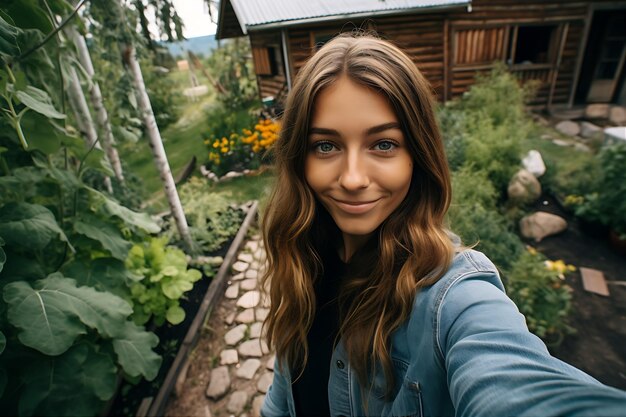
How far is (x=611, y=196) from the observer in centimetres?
414

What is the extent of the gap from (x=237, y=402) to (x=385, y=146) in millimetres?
2605

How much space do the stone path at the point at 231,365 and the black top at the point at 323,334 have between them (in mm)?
927

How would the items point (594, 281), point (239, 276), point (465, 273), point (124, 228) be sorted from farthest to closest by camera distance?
point (239, 276) < point (594, 281) < point (124, 228) < point (465, 273)

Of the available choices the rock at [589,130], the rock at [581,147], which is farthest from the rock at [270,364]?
the rock at [589,130]

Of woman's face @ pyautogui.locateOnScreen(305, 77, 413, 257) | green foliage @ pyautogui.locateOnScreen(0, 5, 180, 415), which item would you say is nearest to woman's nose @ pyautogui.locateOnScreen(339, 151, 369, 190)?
woman's face @ pyautogui.locateOnScreen(305, 77, 413, 257)

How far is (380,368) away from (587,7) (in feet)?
40.0

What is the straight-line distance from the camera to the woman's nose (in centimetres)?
99

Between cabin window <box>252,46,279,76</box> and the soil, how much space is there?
30.0 ft

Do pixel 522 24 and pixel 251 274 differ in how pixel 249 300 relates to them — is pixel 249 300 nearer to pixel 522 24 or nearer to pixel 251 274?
pixel 251 274

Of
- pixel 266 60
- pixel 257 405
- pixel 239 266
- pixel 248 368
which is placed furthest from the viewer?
pixel 266 60

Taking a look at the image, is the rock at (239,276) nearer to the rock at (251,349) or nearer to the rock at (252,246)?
the rock at (252,246)

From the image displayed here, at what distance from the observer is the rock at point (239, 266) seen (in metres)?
4.14

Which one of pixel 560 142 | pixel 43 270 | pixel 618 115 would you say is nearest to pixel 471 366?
pixel 43 270

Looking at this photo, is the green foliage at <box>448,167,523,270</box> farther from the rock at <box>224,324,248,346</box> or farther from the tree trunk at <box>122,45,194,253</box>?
the tree trunk at <box>122,45,194,253</box>
